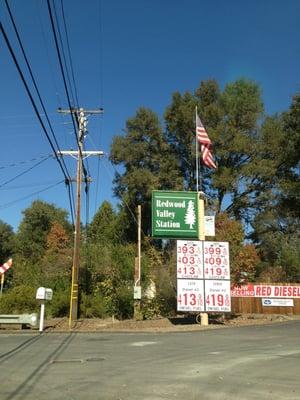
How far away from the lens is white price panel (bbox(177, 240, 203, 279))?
26.2m

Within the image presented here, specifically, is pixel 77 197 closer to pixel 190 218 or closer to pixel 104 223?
pixel 190 218

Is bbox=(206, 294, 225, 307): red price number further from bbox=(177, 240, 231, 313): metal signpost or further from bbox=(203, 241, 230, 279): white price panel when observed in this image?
bbox=(203, 241, 230, 279): white price panel

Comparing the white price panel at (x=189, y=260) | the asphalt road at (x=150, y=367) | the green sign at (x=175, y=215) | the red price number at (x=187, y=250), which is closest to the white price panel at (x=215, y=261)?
the white price panel at (x=189, y=260)

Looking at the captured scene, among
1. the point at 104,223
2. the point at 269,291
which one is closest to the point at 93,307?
the point at 269,291

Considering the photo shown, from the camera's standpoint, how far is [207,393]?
9.16 m

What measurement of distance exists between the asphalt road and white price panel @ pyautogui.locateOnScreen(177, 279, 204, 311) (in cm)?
586

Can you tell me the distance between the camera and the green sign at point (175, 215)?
27.2 meters

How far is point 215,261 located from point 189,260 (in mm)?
1263

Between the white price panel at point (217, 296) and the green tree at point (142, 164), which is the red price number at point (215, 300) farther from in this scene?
the green tree at point (142, 164)

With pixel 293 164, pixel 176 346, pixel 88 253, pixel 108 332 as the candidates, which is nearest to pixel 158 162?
pixel 293 164

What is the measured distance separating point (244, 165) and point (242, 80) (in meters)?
11.3

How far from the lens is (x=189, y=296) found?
2602 centimetres

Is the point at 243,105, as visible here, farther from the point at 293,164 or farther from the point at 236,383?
the point at 236,383

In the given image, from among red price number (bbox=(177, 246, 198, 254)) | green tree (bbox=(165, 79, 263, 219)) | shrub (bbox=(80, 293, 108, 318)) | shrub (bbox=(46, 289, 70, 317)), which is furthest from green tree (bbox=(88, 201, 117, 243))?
red price number (bbox=(177, 246, 198, 254))
